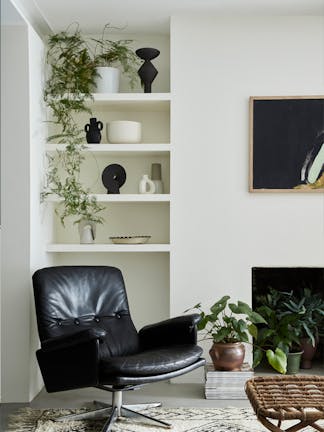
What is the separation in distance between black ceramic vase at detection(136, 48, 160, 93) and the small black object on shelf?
58 centimetres

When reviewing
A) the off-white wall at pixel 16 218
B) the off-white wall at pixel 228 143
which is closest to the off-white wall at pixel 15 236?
the off-white wall at pixel 16 218

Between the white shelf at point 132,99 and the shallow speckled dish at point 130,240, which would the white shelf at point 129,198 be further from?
the white shelf at point 132,99

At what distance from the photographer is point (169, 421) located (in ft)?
13.0

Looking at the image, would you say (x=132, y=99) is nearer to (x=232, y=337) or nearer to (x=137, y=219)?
→ (x=137, y=219)

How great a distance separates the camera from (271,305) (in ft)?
16.8

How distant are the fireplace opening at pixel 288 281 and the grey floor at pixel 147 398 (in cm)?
99

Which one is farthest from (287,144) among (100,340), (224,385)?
(100,340)

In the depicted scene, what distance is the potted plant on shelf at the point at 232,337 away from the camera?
178 inches

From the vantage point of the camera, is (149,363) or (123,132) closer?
(149,363)

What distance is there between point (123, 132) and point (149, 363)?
1.82 metres

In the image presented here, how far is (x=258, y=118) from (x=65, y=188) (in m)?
1.42

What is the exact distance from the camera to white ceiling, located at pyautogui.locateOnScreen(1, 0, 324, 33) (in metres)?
4.57

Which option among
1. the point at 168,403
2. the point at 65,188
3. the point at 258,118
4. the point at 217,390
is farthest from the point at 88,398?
the point at 258,118

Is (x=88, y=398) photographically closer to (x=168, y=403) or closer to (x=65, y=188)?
(x=168, y=403)
